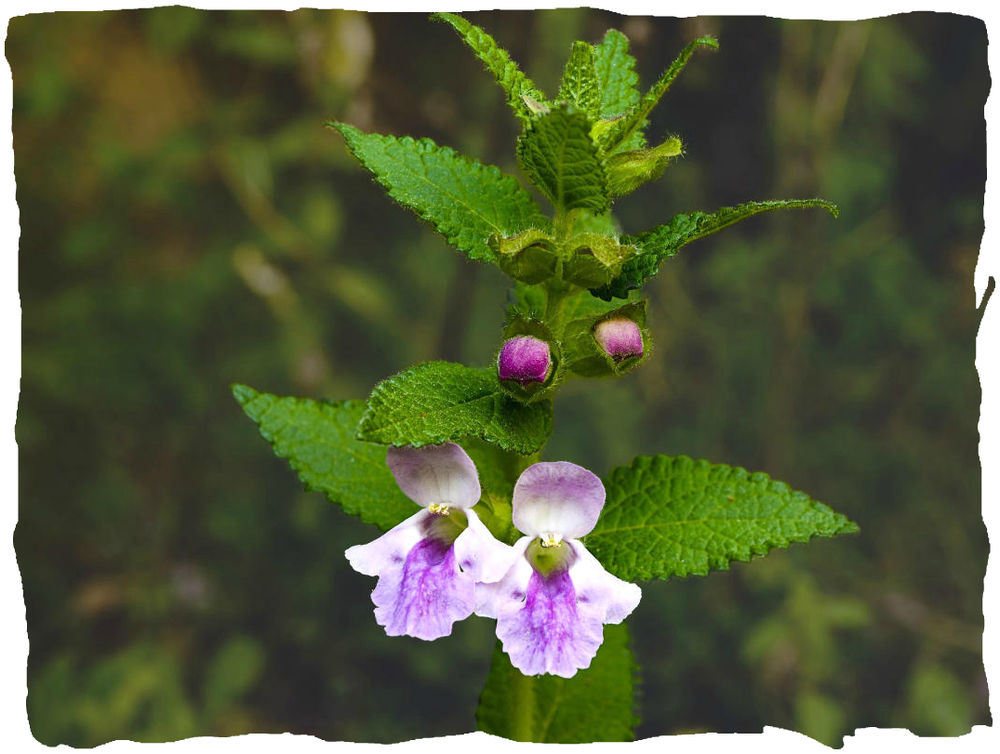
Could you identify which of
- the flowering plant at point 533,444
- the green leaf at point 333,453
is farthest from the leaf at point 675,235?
the green leaf at point 333,453

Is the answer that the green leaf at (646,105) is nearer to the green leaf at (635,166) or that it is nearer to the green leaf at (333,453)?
the green leaf at (635,166)

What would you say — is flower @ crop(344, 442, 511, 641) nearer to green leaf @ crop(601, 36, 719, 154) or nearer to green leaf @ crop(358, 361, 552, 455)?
green leaf @ crop(358, 361, 552, 455)

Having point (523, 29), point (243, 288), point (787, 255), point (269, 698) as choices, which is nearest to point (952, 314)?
point (787, 255)

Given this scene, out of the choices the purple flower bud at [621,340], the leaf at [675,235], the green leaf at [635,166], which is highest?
the green leaf at [635,166]

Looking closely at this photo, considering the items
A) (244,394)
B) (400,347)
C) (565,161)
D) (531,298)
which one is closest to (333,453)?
(244,394)

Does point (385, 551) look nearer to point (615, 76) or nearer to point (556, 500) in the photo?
point (556, 500)

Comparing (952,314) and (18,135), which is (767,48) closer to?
(952,314)

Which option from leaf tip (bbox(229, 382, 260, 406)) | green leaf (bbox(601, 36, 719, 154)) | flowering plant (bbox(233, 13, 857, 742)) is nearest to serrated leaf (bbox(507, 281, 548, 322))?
flowering plant (bbox(233, 13, 857, 742))
